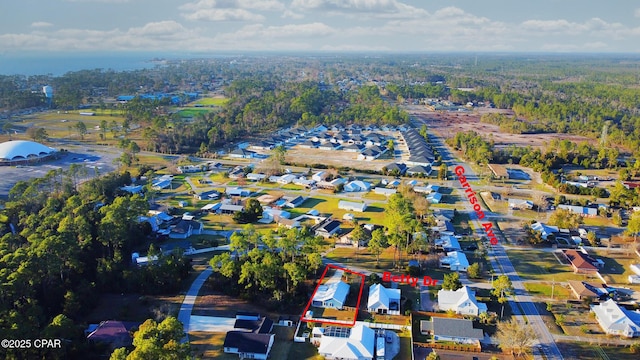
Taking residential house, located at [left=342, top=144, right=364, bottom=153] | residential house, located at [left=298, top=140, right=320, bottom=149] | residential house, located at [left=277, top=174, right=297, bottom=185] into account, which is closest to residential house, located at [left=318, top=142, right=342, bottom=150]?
residential house, located at [left=298, top=140, right=320, bottom=149]

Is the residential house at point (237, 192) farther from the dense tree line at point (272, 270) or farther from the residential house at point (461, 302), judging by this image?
the residential house at point (461, 302)

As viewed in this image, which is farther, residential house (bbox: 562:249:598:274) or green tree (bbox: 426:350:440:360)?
residential house (bbox: 562:249:598:274)

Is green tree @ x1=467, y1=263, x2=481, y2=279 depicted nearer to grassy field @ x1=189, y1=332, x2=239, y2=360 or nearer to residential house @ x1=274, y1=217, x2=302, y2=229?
residential house @ x1=274, y1=217, x2=302, y2=229

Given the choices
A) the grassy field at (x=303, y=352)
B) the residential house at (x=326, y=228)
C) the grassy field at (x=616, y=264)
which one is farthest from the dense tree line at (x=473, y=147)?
the grassy field at (x=303, y=352)

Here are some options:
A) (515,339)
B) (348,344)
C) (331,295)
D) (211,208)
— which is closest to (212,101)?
(211,208)

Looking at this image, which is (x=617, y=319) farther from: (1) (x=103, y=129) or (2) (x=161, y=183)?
(1) (x=103, y=129)

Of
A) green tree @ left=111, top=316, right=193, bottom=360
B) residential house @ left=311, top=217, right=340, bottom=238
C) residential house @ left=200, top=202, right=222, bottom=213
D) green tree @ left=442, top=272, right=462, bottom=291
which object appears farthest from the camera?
residential house @ left=200, top=202, right=222, bottom=213
